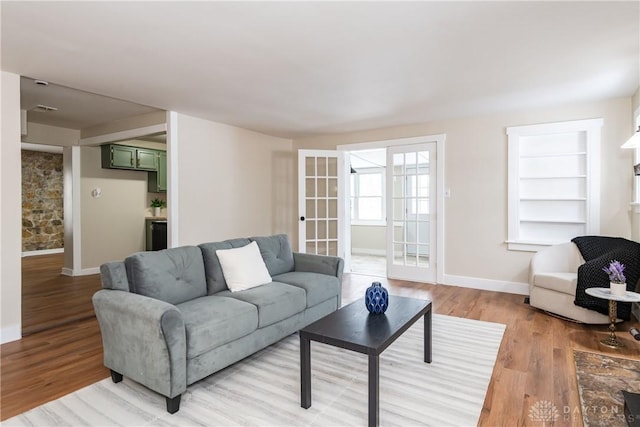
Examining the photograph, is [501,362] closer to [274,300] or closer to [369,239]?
[274,300]

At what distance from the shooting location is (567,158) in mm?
4242

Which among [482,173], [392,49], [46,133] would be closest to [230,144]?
[46,133]

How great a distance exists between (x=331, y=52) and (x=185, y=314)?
7.03 ft

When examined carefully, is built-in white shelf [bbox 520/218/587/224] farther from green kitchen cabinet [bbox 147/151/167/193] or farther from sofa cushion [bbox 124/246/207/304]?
green kitchen cabinet [bbox 147/151/167/193]

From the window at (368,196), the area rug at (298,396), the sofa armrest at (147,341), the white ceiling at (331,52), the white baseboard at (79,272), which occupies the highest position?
the white ceiling at (331,52)

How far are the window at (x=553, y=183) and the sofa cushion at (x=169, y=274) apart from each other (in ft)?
12.6

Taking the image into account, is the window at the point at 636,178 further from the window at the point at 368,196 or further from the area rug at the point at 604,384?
the window at the point at 368,196

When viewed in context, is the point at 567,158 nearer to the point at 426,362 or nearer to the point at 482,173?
the point at 482,173

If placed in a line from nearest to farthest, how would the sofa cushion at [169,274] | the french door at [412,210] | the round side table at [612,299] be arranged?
1. the sofa cushion at [169,274]
2. the round side table at [612,299]
3. the french door at [412,210]

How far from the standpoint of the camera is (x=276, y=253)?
3.56 meters

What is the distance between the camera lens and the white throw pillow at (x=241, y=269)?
2.86 meters

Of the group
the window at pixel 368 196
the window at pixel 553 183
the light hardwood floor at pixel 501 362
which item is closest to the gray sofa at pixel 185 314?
the light hardwood floor at pixel 501 362

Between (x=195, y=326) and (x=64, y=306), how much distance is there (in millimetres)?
2973

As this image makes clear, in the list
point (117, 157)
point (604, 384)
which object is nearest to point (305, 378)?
point (604, 384)
